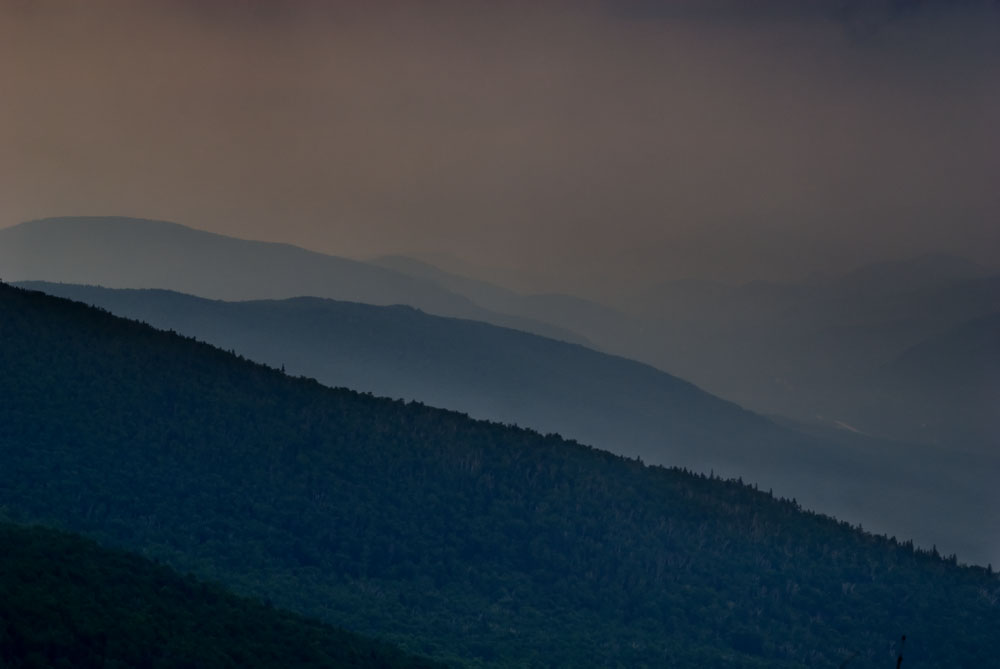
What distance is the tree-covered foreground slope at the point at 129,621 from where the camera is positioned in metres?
44.5

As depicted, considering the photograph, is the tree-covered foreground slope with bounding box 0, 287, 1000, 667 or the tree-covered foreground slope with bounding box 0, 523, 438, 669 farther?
the tree-covered foreground slope with bounding box 0, 287, 1000, 667

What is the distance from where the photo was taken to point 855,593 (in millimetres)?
108312

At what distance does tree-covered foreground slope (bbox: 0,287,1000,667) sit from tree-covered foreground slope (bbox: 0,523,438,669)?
17828mm

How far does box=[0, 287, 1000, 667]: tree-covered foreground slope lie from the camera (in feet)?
275

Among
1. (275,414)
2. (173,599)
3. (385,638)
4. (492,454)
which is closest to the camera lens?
(173,599)

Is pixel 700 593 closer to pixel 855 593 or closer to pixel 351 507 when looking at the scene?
pixel 855 593

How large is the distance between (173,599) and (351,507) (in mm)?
43808

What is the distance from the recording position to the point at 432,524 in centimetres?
10169

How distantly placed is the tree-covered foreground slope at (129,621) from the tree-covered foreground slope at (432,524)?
58.5 ft

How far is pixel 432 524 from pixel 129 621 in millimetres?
53404

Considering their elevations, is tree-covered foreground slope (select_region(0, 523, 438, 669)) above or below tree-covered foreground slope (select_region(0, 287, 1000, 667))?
below

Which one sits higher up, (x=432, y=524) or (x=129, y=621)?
(x=432, y=524)

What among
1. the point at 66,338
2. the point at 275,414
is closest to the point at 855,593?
the point at 275,414

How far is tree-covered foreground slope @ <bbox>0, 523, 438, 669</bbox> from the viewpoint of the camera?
146 feet
